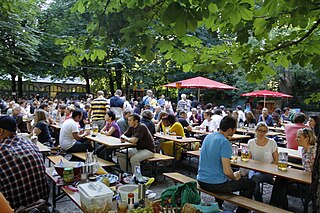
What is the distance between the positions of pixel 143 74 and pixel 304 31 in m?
18.9

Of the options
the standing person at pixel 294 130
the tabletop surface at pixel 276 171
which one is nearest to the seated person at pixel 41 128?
the tabletop surface at pixel 276 171

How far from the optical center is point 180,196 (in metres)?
2.71

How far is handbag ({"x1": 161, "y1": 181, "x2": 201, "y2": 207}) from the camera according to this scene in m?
2.65

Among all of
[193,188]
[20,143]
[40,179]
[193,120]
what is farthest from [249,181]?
[193,120]

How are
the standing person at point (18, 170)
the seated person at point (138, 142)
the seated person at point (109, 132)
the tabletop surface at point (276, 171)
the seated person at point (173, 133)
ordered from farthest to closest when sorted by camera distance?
1. the seated person at point (173, 133)
2. the seated person at point (109, 132)
3. the seated person at point (138, 142)
4. the tabletop surface at point (276, 171)
5. the standing person at point (18, 170)

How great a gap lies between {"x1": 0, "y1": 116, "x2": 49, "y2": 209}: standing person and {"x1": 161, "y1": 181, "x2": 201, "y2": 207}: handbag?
57.8 inches

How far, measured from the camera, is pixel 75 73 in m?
26.4

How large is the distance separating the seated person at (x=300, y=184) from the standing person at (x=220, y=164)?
1.97ft

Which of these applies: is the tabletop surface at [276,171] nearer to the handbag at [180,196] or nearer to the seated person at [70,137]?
the handbag at [180,196]

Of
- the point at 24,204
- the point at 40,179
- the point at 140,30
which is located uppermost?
the point at 140,30

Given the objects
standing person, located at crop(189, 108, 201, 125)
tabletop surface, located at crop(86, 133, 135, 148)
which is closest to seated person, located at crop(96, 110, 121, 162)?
tabletop surface, located at crop(86, 133, 135, 148)

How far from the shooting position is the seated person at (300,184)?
13.4ft

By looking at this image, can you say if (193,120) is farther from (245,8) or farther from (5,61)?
(245,8)

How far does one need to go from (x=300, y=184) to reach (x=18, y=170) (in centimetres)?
381
